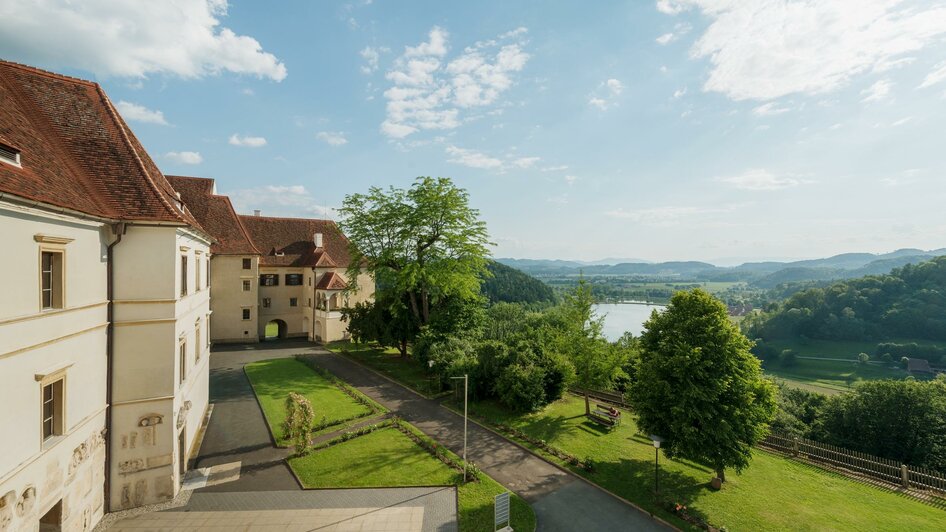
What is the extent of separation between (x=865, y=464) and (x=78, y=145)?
33185mm

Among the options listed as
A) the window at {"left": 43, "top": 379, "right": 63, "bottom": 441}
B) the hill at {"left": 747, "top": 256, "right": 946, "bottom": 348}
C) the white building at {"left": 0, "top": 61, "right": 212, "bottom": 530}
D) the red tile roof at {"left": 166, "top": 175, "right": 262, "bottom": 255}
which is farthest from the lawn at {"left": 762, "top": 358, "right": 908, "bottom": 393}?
the window at {"left": 43, "top": 379, "right": 63, "bottom": 441}

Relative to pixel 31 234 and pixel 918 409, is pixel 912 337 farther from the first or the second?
pixel 31 234

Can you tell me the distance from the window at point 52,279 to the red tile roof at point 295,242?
107ft

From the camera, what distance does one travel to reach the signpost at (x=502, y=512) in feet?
40.6

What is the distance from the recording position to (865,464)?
58.0 feet

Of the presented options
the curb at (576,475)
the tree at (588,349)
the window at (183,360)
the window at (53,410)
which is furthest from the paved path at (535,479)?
Answer: the window at (53,410)

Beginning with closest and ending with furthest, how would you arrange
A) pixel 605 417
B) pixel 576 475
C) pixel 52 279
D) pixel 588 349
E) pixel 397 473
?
pixel 52 279 → pixel 397 473 → pixel 576 475 → pixel 605 417 → pixel 588 349

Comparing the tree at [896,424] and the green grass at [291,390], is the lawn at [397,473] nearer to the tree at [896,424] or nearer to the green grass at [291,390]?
the green grass at [291,390]

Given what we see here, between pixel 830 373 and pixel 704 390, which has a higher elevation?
pixel 704 390

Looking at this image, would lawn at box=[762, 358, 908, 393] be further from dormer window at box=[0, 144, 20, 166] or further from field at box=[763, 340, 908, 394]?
dormer window at box=[0, 144, 20, 166]

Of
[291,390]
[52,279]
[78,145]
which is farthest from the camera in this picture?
[291,390]

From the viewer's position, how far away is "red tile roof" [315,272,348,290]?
1609 inches

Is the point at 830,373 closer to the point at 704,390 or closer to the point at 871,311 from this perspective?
the point at 871,311

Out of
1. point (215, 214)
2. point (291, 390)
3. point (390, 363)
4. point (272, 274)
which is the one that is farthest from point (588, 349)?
point (215, 214)
